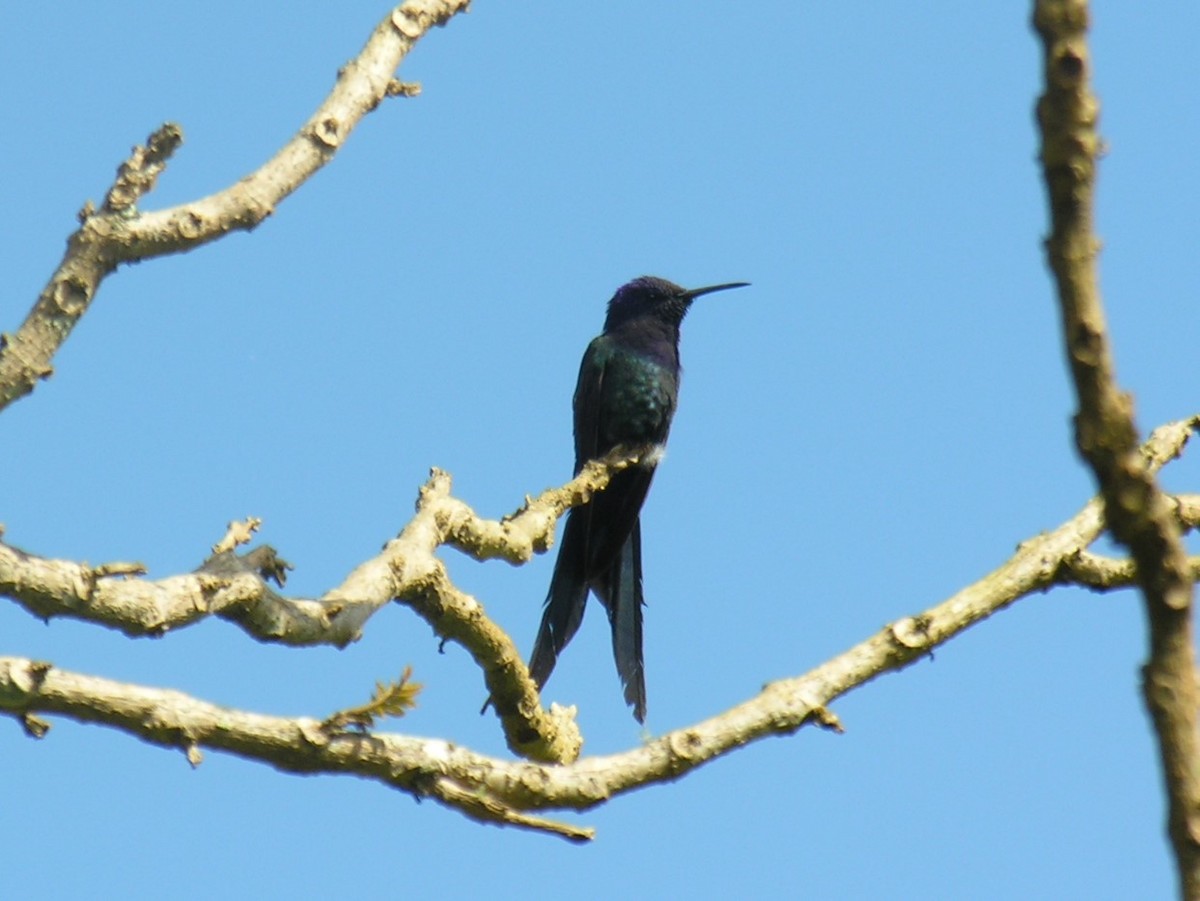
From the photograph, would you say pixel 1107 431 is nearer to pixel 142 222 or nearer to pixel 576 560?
pixel 142 222

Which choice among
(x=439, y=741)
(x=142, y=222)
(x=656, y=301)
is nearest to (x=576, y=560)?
(x=656, y=301)

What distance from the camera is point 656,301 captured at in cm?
760

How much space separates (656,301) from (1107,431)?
634 centimetres

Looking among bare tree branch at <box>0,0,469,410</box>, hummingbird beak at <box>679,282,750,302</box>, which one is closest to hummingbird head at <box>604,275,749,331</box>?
hummingbird beak at <box>679,282,750,302</box>

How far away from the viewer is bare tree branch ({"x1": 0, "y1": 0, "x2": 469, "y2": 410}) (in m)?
2.96

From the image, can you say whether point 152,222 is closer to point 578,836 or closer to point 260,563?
point 260,563

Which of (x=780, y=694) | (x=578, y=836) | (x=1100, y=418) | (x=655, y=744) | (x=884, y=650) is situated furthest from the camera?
(x=884, y=650)

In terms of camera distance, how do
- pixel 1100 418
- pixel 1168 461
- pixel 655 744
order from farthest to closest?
pixel 1168 461, pixel 655 744, pixel 1100 418

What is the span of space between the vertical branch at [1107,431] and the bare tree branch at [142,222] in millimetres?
2182

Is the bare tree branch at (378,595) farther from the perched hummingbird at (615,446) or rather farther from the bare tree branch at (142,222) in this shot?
the perched hummingbird at (615,446)

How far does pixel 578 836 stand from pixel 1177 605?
135 centimetres

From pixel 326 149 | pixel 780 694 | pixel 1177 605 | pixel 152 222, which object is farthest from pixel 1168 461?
pixel 1177 605

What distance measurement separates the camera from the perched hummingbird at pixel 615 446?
18.5 feet

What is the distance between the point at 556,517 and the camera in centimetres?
432
